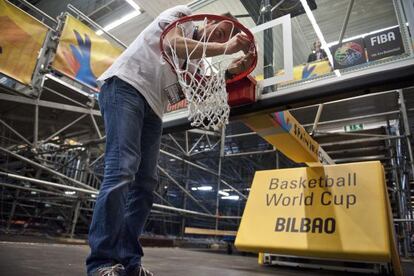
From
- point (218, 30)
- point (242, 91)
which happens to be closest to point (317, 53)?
point (242, 91)

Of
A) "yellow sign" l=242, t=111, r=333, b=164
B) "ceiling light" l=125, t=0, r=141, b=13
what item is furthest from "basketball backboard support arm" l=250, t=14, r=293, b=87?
"ceiling light" l=125, t=0, r=141, b=13

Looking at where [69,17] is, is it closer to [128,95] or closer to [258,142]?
[128,95]

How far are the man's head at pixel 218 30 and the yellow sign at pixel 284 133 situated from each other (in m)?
0.58

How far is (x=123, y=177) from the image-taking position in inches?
46.4

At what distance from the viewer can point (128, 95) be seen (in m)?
1.31

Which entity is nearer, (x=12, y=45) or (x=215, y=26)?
(x=215, y=26)

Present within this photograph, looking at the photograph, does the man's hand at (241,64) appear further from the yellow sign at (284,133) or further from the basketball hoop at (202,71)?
the yellow sign at (284,133)

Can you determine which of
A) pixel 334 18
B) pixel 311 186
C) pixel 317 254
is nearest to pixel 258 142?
pixel 334 18

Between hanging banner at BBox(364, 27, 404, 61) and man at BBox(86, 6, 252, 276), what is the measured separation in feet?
3.09

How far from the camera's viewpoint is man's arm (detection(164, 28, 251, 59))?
1.40 metres

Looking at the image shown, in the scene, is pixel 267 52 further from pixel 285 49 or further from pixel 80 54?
pixel 80 54

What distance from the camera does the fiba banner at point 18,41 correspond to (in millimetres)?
3092

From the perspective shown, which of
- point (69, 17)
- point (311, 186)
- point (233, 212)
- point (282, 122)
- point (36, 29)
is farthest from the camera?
point (233, 212)

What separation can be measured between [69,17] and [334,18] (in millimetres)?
3216
